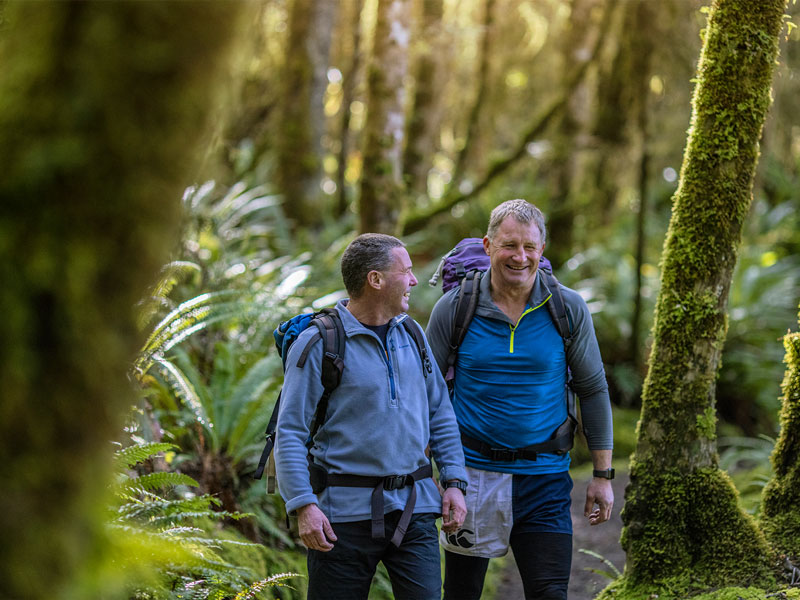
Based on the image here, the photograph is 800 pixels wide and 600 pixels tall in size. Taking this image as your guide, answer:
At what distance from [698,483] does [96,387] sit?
3.55 meters

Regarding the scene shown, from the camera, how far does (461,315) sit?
3.75m

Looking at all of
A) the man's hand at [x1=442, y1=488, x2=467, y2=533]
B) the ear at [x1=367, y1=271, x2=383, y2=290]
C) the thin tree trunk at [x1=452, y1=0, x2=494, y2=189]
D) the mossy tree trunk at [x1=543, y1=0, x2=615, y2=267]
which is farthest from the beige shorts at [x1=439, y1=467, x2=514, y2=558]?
the thin tree trunk at [x1=452, y1=0, x2=494, y2=189]

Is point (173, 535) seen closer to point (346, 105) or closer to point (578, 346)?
point (578, 346)

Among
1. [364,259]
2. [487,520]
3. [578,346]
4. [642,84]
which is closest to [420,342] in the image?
[364,259]

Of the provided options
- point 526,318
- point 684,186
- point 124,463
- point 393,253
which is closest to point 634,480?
point 526,318

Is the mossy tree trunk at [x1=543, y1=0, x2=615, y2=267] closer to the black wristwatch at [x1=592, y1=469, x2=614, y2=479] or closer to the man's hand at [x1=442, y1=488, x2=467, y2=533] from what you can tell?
the black wristwatch at [x1=592, y1=469, x2=614, y2=479]

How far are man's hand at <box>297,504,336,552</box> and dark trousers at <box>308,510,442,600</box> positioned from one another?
117 millimetres

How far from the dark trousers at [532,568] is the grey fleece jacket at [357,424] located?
61 cm

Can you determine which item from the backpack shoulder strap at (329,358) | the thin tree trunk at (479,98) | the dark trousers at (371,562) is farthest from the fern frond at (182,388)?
the thin tree trunk at (479,98)

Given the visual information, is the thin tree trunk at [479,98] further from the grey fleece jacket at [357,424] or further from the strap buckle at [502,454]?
the grey fleece jacket at [357,424]

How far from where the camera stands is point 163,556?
1449mm

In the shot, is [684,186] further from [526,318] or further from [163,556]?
[163,556]

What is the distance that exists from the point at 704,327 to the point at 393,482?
196 cm

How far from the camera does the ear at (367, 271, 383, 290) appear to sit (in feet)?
10.8
